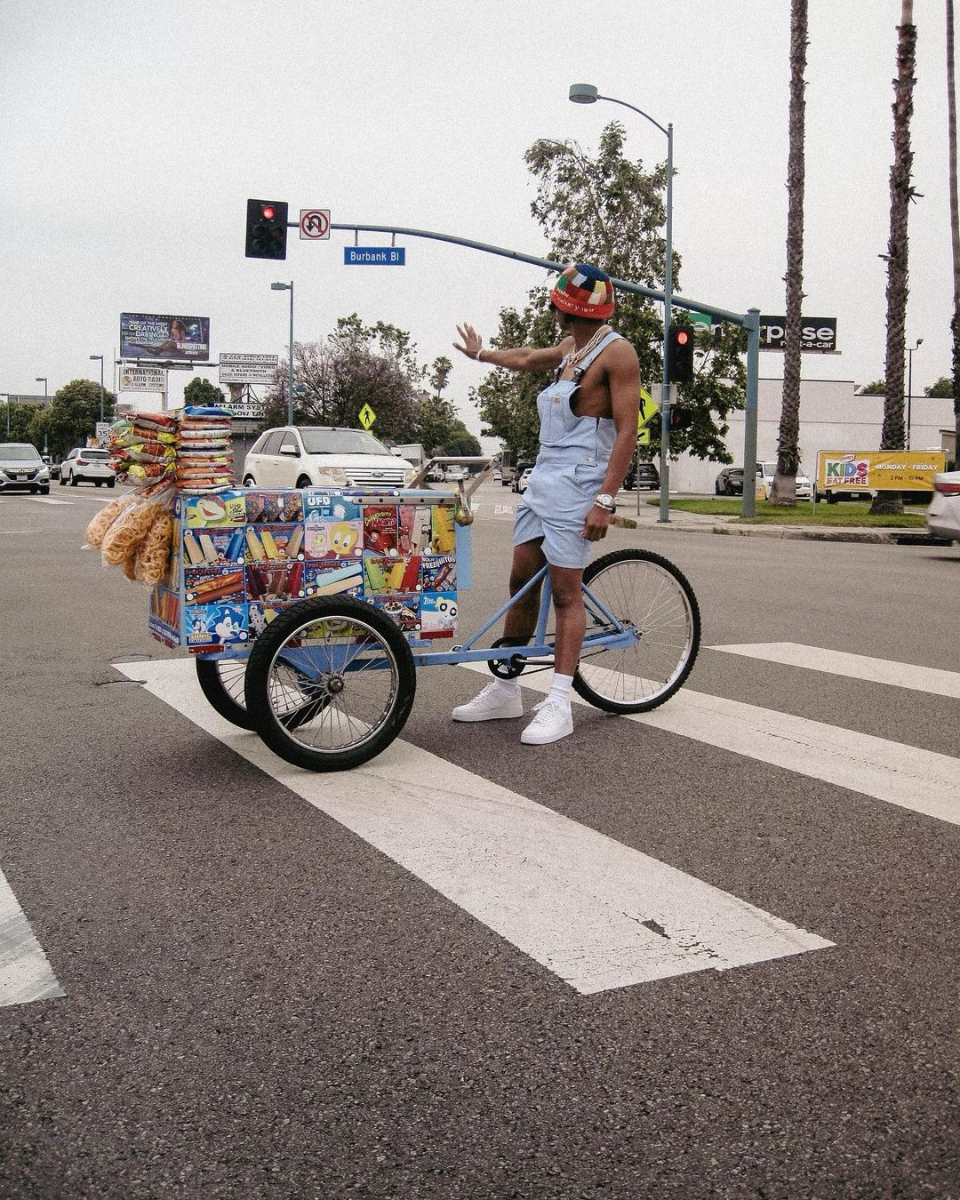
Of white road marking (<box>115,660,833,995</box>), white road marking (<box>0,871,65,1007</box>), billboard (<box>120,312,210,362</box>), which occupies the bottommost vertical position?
white road marking (<box>0,871,65,1007</box>)

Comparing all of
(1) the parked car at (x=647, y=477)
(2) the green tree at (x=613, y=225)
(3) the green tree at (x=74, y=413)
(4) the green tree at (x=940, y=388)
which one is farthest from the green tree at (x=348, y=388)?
(4) the green tree at (x=940, y=388)

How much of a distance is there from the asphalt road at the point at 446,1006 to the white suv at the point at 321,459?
54.4ft

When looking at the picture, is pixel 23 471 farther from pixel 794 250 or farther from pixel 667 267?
pixel 794 250

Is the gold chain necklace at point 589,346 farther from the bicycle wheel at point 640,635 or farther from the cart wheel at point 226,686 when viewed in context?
the cart wheel at point 226,686

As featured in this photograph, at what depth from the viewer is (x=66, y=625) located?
29.5 ft

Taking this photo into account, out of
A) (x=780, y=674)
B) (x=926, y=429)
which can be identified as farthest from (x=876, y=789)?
(x=926, y=429)

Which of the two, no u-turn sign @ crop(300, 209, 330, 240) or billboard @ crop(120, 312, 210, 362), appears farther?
billboard @ crop(120, 312, 210, 362)

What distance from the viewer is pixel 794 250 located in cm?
2800

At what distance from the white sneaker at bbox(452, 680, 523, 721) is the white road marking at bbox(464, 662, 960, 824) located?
58 centimetres

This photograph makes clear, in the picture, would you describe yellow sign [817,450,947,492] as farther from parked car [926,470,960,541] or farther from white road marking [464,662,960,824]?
white road marking [464,662,960,824]

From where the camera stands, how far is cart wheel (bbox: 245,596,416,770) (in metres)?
4.59

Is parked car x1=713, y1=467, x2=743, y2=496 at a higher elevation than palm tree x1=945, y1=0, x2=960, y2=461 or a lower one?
lower

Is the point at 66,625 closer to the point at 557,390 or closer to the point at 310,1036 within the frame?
the point at 557,390

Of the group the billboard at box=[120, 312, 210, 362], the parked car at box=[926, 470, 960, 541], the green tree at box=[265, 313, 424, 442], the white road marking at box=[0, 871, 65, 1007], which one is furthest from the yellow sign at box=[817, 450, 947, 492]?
the billboard at box=[120, 312, 210, 362]
